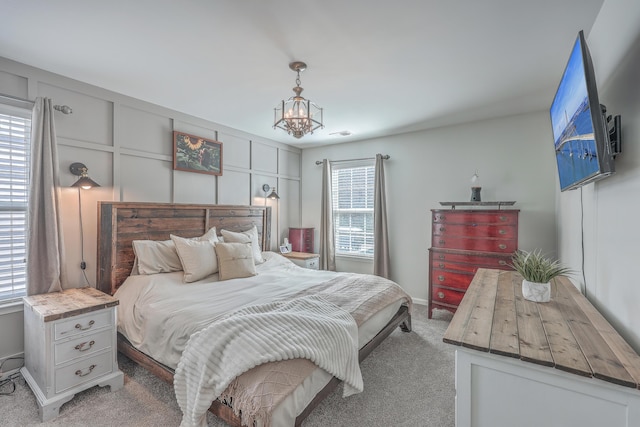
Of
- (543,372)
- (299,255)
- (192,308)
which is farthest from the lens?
(299,255)

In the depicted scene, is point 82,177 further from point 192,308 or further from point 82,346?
point 192,308

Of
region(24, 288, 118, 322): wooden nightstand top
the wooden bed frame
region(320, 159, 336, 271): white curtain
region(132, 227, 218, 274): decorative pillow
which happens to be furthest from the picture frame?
region(24, 288, 118, 322): wooden nightstand top

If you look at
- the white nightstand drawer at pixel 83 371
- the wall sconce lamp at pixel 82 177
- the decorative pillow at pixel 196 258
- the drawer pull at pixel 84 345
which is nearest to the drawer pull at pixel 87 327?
the drawer pull at pixel 84 345

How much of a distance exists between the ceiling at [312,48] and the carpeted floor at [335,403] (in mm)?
2622

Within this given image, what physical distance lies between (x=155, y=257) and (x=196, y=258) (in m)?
0.42

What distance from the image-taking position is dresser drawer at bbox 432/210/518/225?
319cm

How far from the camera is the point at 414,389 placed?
2.22 m

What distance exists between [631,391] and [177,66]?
3.27m

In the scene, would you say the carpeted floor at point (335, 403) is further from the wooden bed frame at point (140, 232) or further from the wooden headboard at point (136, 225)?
the wooden headboard at point (136, 225)

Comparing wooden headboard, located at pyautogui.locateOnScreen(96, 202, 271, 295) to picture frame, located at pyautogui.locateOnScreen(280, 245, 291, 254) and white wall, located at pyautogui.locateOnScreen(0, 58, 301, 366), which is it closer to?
white wall, located at pyautogui.locateOnScreen(0, 58, 301, 366)

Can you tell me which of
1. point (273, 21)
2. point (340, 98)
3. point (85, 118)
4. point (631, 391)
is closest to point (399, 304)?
point (631, 391)

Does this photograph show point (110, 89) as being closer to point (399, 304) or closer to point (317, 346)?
point (317, 346)

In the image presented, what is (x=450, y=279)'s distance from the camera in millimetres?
3498

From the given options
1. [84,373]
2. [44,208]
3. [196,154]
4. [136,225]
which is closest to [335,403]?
→ [84,373]
